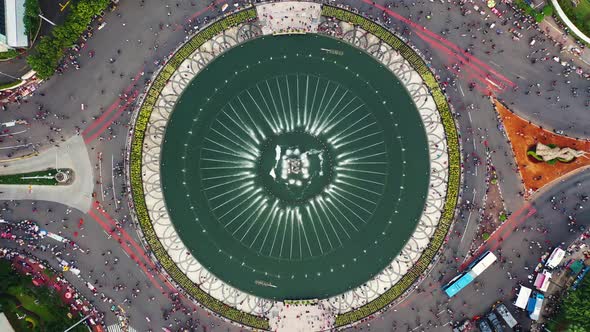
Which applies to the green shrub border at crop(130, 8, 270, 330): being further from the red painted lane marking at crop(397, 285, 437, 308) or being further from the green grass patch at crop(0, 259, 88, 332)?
the red painted lane marking at crop(397, 285, 437, 308)

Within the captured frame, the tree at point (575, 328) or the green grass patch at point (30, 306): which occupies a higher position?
the green grass patch at point (30, 306)

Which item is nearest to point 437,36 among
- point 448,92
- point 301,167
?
point 448,92

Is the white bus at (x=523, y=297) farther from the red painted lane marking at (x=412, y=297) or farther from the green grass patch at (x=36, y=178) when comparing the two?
the green grass patch at (x=36, y=178)

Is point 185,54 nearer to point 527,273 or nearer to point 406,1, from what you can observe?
point 406,1

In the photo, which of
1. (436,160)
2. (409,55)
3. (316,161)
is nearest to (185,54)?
(316,161)

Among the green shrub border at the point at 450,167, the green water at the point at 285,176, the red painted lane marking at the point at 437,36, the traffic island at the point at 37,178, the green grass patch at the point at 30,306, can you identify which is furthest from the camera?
the red painted lane marking at the point at 437,36

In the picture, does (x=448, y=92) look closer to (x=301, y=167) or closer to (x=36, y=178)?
(x=301, y=167)

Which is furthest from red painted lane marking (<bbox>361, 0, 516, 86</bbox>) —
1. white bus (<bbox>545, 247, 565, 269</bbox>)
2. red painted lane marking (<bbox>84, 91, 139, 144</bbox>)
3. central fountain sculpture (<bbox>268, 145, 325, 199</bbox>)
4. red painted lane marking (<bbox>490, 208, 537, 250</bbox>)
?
red painted lane marking (<bbox>84, 91, 139, 144</bbox>)

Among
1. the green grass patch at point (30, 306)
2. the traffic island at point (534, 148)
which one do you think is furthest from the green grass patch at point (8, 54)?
the traffic island at point (534, 148)
